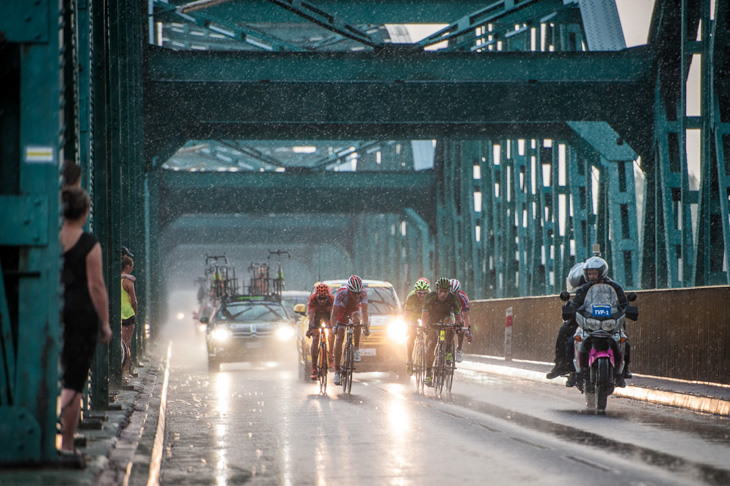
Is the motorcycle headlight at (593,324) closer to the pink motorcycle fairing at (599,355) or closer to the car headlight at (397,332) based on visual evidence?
the pink motorcycle fairing at (599,355)

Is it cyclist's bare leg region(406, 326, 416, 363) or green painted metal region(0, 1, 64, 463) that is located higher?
green painted metal region(0, 1, 64, 463)

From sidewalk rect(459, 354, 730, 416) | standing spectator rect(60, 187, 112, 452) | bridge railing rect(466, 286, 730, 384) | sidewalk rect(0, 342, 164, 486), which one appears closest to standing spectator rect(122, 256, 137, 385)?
sidewalk rect(0, 342, 164, 486)

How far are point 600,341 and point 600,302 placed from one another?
454mm

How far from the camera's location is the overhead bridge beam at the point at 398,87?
22.4 m

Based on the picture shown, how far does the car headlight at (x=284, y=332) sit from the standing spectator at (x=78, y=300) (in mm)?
17432

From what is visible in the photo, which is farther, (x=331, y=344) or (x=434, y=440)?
(x=331, y=344)

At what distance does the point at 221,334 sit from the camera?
77.5ft

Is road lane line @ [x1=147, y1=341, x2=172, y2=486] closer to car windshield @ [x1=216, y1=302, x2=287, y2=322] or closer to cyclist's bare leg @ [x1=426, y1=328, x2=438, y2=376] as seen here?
cyclist's bare leg @ [x1=426, y1=328, x2=438, y2=376]

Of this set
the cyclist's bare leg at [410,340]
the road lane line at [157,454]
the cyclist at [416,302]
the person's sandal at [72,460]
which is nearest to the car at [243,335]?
the cyclist's bare leg at [410,340]

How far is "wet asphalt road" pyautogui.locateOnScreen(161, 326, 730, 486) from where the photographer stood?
7582 mm

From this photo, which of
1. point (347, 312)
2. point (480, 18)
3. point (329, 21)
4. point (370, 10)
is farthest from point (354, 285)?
point (370, 10)

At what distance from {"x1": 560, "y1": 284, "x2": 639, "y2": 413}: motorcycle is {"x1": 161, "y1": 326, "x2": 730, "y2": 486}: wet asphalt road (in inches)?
12.9

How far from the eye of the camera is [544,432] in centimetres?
1028

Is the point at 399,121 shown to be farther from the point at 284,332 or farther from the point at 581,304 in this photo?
the point at 581,304
